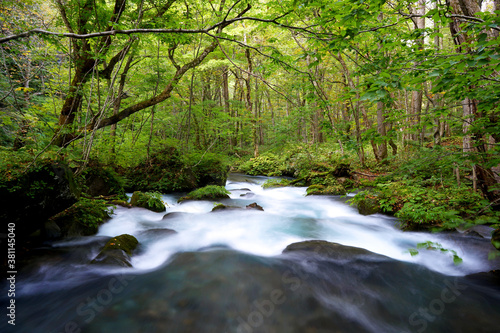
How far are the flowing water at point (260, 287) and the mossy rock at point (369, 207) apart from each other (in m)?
1.19

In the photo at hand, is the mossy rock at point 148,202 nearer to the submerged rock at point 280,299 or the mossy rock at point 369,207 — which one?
the submerged rock at point 280,299

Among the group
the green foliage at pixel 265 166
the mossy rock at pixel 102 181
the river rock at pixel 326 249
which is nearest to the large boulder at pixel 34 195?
the mossy rock at pixel 102 181

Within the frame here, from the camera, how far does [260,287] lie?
133 inches

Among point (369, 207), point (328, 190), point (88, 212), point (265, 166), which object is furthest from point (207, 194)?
point (265, 166)

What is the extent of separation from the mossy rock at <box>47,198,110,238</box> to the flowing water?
0.26 meters

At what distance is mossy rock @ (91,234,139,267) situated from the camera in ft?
12.9

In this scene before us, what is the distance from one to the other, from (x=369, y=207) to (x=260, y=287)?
5.07 meters

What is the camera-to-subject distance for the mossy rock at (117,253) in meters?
3.94


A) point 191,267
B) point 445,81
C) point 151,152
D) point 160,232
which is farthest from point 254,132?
point 445,81

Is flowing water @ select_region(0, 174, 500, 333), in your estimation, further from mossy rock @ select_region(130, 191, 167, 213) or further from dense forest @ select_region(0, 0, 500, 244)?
mossy rock @ select_region(130, 191, 167, 213)

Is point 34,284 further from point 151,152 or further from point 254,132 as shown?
point 254,132

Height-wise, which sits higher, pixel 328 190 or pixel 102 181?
pixel 102 181

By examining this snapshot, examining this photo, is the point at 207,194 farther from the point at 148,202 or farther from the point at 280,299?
the point at 280,299

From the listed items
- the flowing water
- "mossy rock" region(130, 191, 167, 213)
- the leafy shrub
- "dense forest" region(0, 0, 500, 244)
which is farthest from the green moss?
the leafy shrub
